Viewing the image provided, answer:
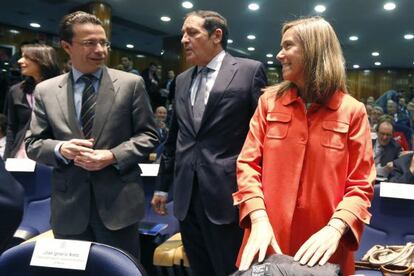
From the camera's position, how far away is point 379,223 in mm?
2459

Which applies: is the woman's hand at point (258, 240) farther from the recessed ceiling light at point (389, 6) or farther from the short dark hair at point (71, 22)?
the recessed ceiling light at point (389, 6)

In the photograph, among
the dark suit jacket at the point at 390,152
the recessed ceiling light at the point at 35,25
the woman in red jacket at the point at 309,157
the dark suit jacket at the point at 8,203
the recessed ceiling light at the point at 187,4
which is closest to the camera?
the dark suit jacket at the point at 8,203

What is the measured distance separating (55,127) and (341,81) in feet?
3.38

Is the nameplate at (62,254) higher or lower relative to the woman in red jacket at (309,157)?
lower

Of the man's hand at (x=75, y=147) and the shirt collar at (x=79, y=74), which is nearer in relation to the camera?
the man's hand at (x=75, y=147)

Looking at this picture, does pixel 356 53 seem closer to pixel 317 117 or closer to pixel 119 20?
pixel 119 20

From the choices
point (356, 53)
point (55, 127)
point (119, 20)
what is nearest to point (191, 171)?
point (55, 127)

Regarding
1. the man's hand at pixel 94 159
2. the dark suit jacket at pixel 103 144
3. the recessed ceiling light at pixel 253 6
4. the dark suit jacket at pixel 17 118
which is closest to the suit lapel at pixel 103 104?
the dark suit jacket at pixel 103 144

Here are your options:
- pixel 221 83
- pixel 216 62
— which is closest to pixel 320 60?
pixel 221 83

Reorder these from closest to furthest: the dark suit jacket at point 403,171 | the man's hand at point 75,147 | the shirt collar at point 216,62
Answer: the man's hand at point 75,147
the shirt collar at point 216,62
the dark suit jacket at point 403,171

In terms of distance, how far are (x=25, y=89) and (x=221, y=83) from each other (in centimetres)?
158

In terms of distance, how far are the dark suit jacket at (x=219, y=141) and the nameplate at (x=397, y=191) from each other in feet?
3.26

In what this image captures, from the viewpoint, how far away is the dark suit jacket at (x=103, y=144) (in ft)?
5.29

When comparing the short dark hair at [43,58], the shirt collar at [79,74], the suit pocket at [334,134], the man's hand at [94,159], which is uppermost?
the short dark hair at [43,58]
